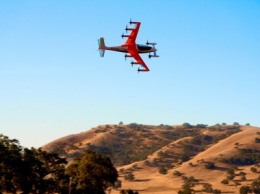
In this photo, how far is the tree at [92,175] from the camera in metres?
67.2

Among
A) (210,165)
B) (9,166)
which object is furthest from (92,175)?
(210,165)

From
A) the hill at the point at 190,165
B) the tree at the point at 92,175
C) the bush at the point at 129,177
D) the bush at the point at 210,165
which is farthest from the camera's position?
the bush at the point at 210,165

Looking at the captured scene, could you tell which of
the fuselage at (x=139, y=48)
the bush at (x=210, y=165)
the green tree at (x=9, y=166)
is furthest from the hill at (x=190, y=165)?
the green tree at (x=9, y=166)

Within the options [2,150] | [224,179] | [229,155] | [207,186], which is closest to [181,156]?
[229,155]

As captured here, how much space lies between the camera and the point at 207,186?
125250 millimetres

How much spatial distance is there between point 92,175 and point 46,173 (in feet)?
23.3

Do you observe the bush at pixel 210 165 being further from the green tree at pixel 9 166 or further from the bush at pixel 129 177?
the green tree at pixel 9 166

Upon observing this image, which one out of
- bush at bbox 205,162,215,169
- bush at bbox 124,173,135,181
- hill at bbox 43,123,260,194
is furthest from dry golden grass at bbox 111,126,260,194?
bush at bbox 124,173,135,181

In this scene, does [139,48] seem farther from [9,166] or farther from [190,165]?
[190,165]

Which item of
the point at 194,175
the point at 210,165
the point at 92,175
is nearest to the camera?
the point at 92,175

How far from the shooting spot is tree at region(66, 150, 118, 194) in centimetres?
6719

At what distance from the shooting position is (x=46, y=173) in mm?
64812

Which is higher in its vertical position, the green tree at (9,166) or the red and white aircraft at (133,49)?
the red and white aircraft at (133,49)

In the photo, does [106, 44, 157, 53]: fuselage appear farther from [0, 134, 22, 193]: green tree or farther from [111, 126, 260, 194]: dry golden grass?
[111, 126, 260, 194]: dry golden grass
